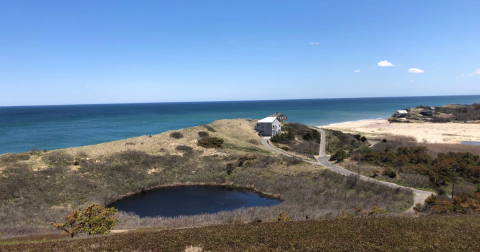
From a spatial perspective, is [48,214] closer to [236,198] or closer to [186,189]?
[186,189]

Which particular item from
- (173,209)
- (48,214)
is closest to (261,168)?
(173,209)

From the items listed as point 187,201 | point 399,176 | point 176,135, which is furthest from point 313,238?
point 176,135

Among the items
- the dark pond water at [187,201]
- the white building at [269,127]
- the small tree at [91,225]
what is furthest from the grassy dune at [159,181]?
the white building at [269,127]

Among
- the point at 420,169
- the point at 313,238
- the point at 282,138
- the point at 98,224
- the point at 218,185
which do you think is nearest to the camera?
the point at 313,238

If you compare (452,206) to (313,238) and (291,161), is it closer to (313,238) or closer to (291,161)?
(313,238)

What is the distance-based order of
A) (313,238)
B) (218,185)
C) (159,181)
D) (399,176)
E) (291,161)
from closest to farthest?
(313,238) → (399,176) → (159,181) → (218,185) → (291,161)

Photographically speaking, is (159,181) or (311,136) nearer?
(159,181)
